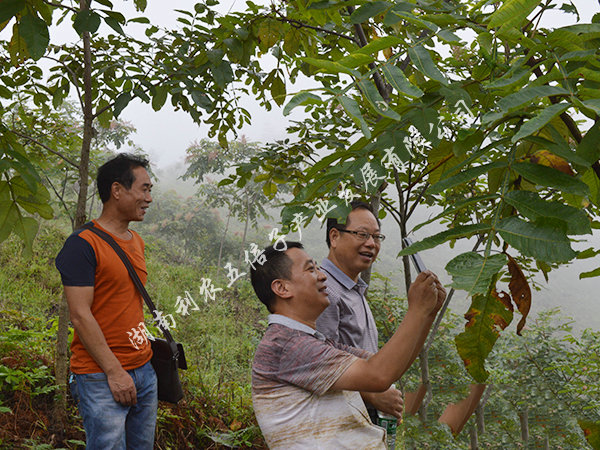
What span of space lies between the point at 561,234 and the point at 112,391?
1663 mm

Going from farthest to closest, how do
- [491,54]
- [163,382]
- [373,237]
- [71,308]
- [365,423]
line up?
[163,382], [373,237], [71,308], [365,423], [491,54]

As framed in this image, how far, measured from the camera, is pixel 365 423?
1.32 m

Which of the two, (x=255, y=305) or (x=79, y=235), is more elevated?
(x=79, y=235)

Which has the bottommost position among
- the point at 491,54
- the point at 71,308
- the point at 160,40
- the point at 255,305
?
the point at 255,305

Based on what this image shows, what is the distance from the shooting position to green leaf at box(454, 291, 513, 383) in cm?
75

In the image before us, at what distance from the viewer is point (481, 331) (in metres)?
0.76

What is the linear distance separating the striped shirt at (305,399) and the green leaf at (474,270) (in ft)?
2.09

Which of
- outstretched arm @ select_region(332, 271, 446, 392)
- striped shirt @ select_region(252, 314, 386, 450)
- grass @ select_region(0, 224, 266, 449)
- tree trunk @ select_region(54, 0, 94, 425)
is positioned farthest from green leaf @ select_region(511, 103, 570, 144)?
grass @ select_region(0, 224, 266, 449)

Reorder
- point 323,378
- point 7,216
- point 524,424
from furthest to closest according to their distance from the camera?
1. point 524,424
2. point 7,216
3. point 323,378

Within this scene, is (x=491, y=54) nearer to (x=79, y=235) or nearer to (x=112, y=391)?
(x=79, y=235)

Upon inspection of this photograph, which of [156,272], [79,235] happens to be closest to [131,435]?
[79,235]

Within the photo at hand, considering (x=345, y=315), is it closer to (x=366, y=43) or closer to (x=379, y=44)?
(x=366, y=43)

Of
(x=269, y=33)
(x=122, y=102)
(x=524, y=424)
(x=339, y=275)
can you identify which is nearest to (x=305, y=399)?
(x=339, y=275)

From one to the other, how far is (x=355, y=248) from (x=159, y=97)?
118cm
